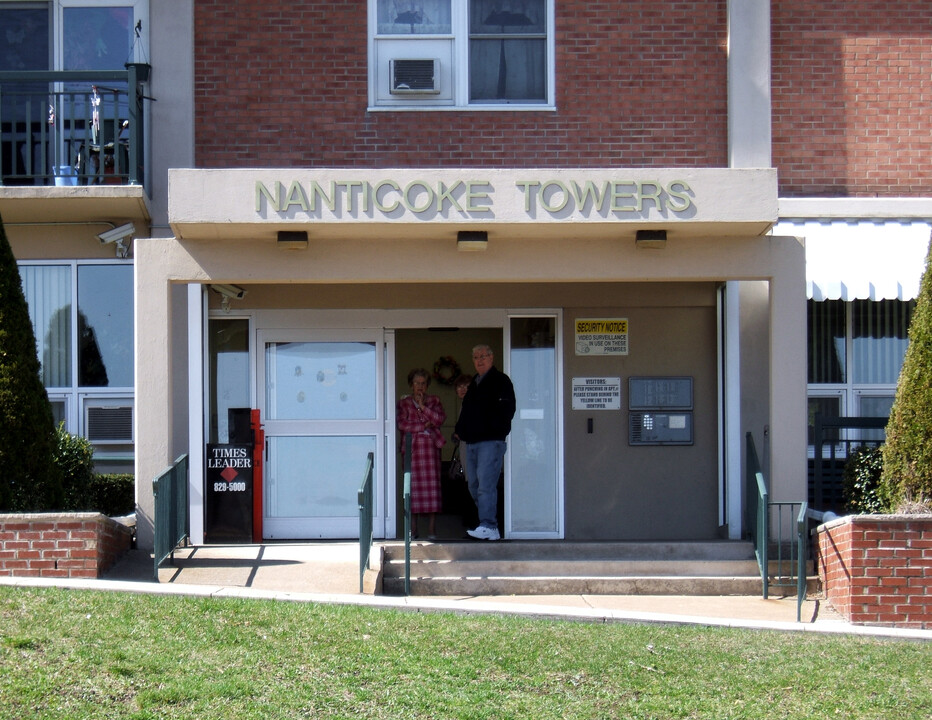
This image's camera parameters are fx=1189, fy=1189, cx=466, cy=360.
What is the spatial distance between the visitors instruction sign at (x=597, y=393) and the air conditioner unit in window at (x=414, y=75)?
10.6ft

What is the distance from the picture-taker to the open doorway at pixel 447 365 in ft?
41.6

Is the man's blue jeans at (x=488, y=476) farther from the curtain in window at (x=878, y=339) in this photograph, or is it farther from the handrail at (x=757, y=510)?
the curtain in window at (x=878, y=339)

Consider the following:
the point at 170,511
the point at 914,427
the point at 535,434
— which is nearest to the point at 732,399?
the point at 535,434

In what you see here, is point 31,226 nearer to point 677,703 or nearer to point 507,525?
point 507,525

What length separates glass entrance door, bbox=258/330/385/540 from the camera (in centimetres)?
1140

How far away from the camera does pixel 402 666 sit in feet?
21.5

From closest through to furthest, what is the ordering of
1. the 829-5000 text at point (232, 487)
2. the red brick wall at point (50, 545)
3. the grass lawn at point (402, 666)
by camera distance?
the grass lawn at point (402, 666) → the red brick wall at point (50, 545) → the 829-5000 text at point (232, 487)

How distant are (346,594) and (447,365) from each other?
486 centimetres

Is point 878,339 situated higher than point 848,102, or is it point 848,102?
point 848,102

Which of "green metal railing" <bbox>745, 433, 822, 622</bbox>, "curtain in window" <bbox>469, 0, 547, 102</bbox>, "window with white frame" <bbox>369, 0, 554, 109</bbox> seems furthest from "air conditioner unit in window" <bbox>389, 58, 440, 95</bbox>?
"green metal railing" <bbox>745, 433, 822, 622</bbox>

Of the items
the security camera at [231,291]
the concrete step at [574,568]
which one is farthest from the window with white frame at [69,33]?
the concrete step at [574,568]

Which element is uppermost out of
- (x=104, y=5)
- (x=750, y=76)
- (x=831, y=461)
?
(x=104, y=5)

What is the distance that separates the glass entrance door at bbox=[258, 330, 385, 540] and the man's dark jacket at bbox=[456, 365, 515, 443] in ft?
4.25

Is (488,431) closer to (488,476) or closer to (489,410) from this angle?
(489,410)
